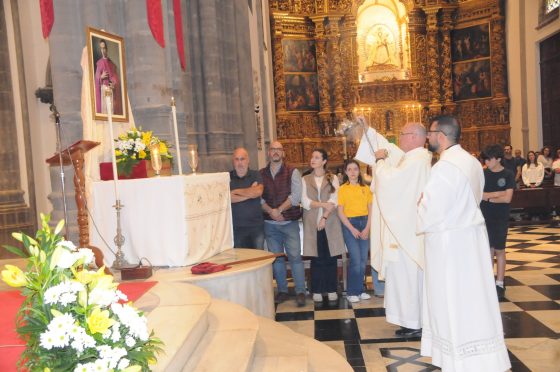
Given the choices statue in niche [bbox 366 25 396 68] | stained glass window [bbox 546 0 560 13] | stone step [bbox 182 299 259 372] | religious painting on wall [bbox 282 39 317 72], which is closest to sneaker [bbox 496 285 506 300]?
stone step [bbox 182 299 259 372]

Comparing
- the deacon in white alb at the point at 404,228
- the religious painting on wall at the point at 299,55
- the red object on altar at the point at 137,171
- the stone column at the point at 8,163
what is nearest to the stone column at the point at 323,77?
the religious painting on wall at the point at 299,55

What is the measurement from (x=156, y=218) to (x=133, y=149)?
70cm

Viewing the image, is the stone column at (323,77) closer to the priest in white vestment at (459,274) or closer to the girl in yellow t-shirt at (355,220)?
the girl in yellow t-shirt at (355,220)

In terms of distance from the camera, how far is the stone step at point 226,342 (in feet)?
9.70

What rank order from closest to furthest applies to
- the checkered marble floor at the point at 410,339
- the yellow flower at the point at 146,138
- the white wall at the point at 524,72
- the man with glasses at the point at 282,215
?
1. the checkered marble floor at the point at 410,339
2. the yellow flower at the point at 146,138
3. the man with glasses at the point at 282,215
4. the white wall at the point at 524,72

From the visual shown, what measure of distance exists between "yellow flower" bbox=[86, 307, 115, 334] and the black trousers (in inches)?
191

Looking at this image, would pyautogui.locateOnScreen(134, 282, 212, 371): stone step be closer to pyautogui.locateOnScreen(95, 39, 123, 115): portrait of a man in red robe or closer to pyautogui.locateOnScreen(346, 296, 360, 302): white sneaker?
pyautogui.locateOnScreen(95, 39, 123, 115): portrait of a man in red robe

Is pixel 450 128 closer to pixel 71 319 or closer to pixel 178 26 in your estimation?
pixel 71 319

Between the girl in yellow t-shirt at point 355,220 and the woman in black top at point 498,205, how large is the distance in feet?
4.38

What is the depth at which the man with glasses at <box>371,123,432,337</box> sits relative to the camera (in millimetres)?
5145

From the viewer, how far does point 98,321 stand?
1.74 metres

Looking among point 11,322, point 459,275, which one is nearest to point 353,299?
point 459,275

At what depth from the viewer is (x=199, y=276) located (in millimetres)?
4383

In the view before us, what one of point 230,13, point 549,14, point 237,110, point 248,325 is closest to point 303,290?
point 248,325
